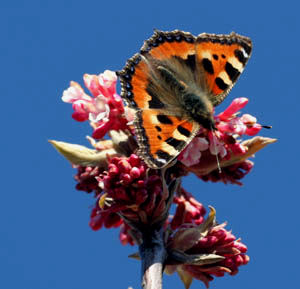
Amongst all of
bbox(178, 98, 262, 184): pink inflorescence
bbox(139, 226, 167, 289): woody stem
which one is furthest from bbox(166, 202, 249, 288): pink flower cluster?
bbox(178, 98, 262, 184): pink inflorescence

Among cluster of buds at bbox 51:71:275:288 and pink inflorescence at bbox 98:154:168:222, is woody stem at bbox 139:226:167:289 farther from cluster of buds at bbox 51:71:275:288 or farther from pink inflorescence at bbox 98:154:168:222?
pink inflorescence at bbox 98:154:168:222

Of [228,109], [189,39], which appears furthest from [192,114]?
[189,39]

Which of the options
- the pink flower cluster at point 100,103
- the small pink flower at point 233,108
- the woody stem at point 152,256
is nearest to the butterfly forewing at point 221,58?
the small pink flower at point 233,108

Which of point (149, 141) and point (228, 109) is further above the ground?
point (228, 109)

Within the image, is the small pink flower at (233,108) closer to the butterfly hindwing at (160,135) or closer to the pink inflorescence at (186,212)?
the butterfly hindwing at (160,135)

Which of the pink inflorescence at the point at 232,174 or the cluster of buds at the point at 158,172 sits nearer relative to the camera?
the cluster of buds at the point at 158,172

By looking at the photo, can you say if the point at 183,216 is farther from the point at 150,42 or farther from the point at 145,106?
the point at 150,42
